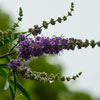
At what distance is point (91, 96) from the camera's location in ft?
75.0

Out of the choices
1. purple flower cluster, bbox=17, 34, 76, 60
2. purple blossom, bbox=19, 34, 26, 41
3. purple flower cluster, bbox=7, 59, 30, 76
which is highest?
purple blossom, bbox=19, 34, 26, 41

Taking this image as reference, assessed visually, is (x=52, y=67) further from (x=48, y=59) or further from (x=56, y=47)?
(x=56, y=47)

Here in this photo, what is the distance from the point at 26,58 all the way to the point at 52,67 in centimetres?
1809

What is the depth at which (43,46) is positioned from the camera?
2.45 metres

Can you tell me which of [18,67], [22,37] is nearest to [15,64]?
[18,67]

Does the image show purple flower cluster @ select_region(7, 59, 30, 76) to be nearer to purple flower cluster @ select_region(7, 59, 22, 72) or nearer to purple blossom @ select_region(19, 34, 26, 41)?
purple flower cluster @ select_region(7, 59, 22, 72)

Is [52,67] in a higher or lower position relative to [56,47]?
lower

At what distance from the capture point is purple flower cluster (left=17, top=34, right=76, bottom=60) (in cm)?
245

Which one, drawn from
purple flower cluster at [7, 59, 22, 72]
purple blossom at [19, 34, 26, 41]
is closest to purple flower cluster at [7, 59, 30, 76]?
purple flower cluster at [7, 59, 22, 72]

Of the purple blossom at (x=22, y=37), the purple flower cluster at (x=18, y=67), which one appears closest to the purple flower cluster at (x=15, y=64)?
the purple flower cluster at (x=18, y=67)

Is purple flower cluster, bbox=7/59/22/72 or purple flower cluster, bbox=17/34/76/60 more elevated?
purple flower cluster, bbox=17/34/76/60

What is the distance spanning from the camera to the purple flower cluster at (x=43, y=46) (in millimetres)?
2451

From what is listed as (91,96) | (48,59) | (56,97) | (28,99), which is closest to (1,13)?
(48,59)

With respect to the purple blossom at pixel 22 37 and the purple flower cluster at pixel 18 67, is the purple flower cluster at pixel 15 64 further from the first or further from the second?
the purple blossom at pixel 22 37
